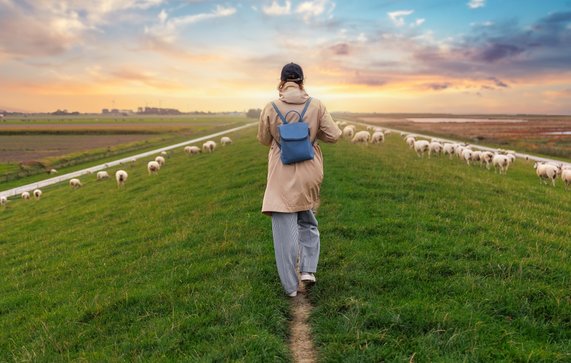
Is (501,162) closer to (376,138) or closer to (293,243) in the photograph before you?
(376,138)

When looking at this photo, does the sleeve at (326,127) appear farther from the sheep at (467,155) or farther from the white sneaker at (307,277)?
the sheep at (467,155)

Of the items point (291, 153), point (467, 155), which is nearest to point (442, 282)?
point (291, 153)

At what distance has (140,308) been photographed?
20.0 ft

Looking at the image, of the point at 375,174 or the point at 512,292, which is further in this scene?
the point at 375,174

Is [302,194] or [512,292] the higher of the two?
[302,194]

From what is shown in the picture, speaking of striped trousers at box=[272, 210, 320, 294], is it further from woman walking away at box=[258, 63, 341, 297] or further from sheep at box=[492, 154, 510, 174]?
sheep at box=[492, 154, 510, 174]

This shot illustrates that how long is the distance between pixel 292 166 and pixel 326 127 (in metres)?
0.74

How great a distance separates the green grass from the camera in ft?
15.5

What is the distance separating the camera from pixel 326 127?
5.55 meters

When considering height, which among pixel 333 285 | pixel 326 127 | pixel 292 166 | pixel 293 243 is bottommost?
pixel 333 285

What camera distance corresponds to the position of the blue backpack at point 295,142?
5309 mm

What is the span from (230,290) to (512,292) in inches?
163

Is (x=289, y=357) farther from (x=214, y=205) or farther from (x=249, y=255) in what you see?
(x=214, y=205)

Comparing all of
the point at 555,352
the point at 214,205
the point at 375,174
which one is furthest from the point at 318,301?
the point at 375,174
